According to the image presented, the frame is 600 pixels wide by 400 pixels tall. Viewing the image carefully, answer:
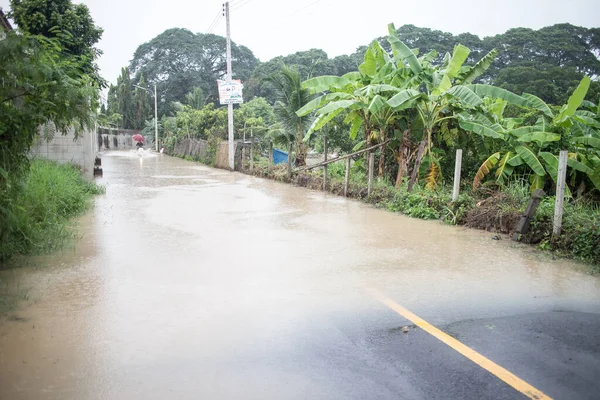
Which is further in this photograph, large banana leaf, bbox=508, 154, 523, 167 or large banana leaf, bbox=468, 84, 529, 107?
large banana leaf, bbox=468, 84, 529, 107

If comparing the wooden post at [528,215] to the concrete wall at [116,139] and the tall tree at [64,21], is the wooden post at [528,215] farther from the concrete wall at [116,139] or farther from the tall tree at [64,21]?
the concrete wall at [116,139]

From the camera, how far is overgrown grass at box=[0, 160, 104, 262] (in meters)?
6.12

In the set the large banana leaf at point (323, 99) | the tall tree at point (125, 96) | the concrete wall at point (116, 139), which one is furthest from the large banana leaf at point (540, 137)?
the tall tree at point (125, 96)

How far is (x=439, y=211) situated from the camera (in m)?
10.9

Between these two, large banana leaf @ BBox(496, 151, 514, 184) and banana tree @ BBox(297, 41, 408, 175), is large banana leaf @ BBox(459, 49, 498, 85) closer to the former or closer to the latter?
banana tree @ BBox(297, 41, 408, 175)

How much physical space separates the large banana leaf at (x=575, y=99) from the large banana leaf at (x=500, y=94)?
97cm

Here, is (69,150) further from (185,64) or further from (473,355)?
(185,64)

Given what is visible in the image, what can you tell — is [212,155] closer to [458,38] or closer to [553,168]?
[553,168]

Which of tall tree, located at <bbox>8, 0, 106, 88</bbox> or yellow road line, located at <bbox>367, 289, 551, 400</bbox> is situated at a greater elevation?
tall tree, located at <bbox>8, 0, 106, 88</bbox>

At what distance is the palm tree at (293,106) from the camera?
2025cm

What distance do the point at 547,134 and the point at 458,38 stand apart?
137 ft

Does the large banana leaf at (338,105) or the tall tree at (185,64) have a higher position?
the tall tree at (185,64)

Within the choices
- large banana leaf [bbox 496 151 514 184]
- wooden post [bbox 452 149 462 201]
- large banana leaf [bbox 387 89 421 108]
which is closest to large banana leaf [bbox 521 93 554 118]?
large banana leaf [bbox 496 151 514 184]

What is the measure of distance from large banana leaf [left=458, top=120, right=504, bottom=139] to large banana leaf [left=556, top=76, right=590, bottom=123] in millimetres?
1255
